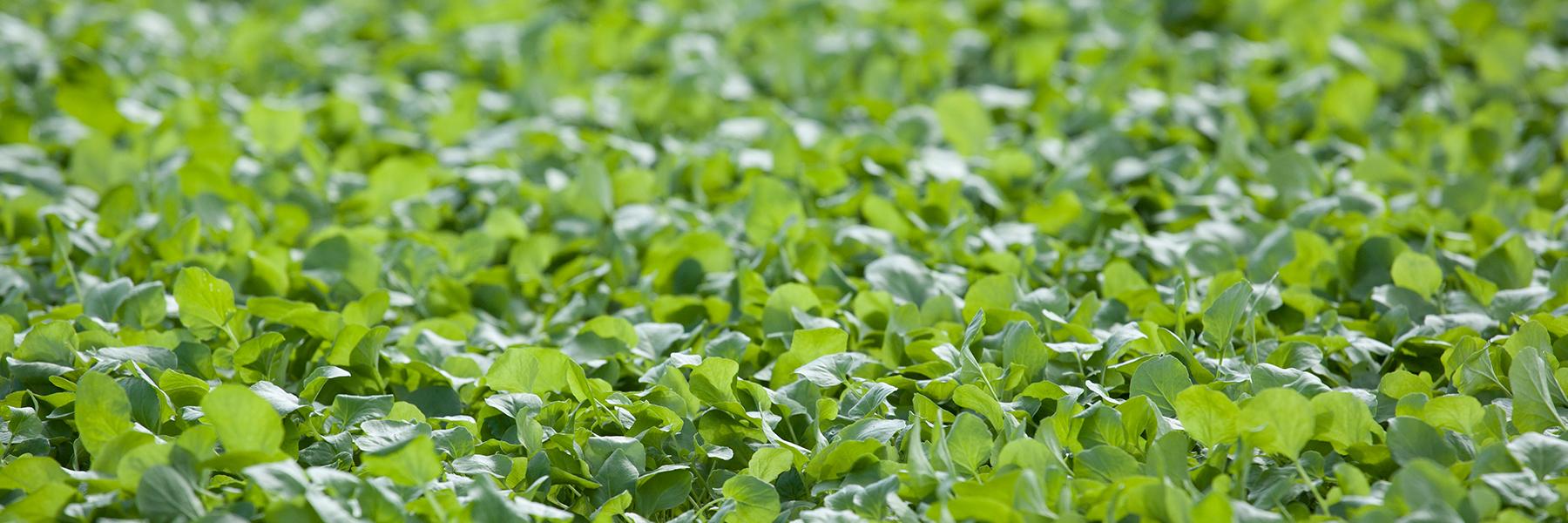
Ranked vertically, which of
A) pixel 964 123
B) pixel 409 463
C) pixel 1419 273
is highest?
pixel 409 463

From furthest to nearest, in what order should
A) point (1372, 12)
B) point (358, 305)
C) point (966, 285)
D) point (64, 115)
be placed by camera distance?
1. point (1372, 12)
2. point (64, 115)
3. point (966, 285)
4. point (358, 305)

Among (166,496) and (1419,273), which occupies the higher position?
(166,496)

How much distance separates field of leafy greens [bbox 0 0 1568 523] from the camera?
1.25 meters

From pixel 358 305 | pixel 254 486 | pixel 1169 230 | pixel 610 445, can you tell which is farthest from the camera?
pixel 1169 230

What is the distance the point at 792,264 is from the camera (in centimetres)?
184

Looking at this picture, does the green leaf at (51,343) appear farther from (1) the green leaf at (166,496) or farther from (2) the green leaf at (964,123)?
(2) the green leaf at (964,123)

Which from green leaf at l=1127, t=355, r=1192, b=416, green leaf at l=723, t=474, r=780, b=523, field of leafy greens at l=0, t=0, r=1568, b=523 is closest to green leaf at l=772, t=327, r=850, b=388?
field of leafy greens at l=0, t=0, r=1568, b=523

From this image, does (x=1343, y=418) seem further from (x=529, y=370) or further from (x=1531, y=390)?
(x=529, y=370)

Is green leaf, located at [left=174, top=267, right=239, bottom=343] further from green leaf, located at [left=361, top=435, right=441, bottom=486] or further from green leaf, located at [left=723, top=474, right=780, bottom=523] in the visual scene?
green leaf, located at [left=723, top=474, right=780, bottom=523]

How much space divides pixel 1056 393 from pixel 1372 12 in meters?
2.16

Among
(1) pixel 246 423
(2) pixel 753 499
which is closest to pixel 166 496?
(1) pixel 246 423

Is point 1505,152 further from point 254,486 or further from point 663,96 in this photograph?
point 254,486

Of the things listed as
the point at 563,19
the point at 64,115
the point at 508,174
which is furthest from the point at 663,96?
the point at 64,115

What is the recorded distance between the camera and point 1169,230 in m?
2.02
